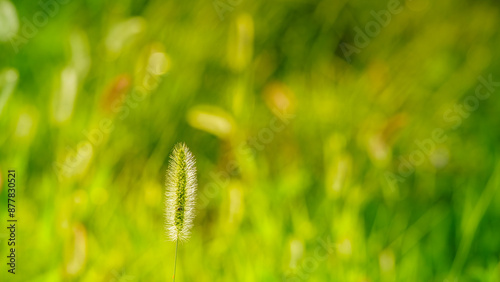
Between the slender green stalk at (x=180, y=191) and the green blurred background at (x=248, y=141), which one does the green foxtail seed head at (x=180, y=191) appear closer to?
the slender green stalk at (x=180, y=191)

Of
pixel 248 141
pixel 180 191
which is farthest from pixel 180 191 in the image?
pixel 248 141

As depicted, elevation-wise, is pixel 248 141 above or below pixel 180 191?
below

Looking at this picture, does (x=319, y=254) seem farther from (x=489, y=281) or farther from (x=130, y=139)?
(x=130, y=139)

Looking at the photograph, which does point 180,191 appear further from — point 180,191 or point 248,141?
point 248,141

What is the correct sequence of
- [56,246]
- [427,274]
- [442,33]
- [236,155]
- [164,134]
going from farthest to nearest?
[442,33], [164,134], [236,155], [427,274], [56,246]

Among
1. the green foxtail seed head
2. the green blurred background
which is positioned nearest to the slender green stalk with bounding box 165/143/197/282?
the green foxtail seed head

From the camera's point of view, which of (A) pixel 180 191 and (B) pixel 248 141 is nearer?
(A) pixel 180 191

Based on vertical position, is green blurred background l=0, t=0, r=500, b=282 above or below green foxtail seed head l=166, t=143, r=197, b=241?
below

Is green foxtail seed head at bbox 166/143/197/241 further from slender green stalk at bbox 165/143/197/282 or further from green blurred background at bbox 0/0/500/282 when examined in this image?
green blurred background at bbox 0/0/500/282

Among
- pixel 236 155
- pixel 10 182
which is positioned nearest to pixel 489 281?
pixel 236 155
